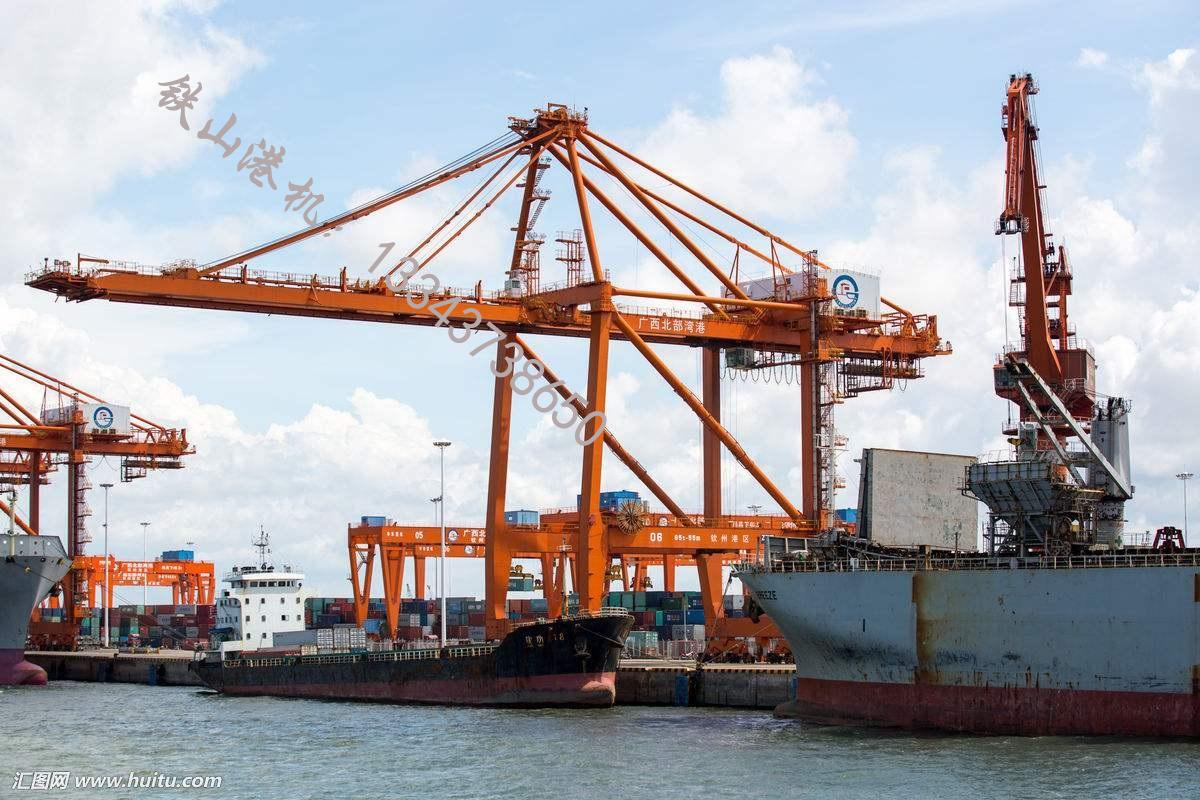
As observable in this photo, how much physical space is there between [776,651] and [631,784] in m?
19.8

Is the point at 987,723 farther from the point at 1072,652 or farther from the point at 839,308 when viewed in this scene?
the point at 839,308

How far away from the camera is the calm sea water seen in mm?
27359

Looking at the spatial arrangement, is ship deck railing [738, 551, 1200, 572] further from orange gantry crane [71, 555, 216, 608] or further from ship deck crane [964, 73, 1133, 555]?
orange gantry crane [71, 555, 216, 608]

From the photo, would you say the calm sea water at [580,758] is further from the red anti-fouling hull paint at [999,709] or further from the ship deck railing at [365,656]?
the ship deck railing at [365,656]

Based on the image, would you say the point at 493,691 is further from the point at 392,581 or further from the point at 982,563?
the point at 392,581

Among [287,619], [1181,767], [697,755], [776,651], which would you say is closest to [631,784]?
[697,755]

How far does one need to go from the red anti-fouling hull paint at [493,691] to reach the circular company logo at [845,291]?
556 inches

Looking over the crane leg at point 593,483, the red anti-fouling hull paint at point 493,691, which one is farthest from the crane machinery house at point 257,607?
the crane leg at point 593,483

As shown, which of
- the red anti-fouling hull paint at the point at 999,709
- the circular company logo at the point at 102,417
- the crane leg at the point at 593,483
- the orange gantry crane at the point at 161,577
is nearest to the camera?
the red anti-fouling hull paint at the point at 999,709

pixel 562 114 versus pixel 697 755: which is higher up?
pixel 562 114

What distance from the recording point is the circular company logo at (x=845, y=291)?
4944cm

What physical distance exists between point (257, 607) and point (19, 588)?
28.4 ft

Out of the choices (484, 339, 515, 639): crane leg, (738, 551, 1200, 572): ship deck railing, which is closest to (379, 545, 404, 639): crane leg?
(484, 339, 515, 639): crane leg

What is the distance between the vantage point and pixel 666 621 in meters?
64.1
